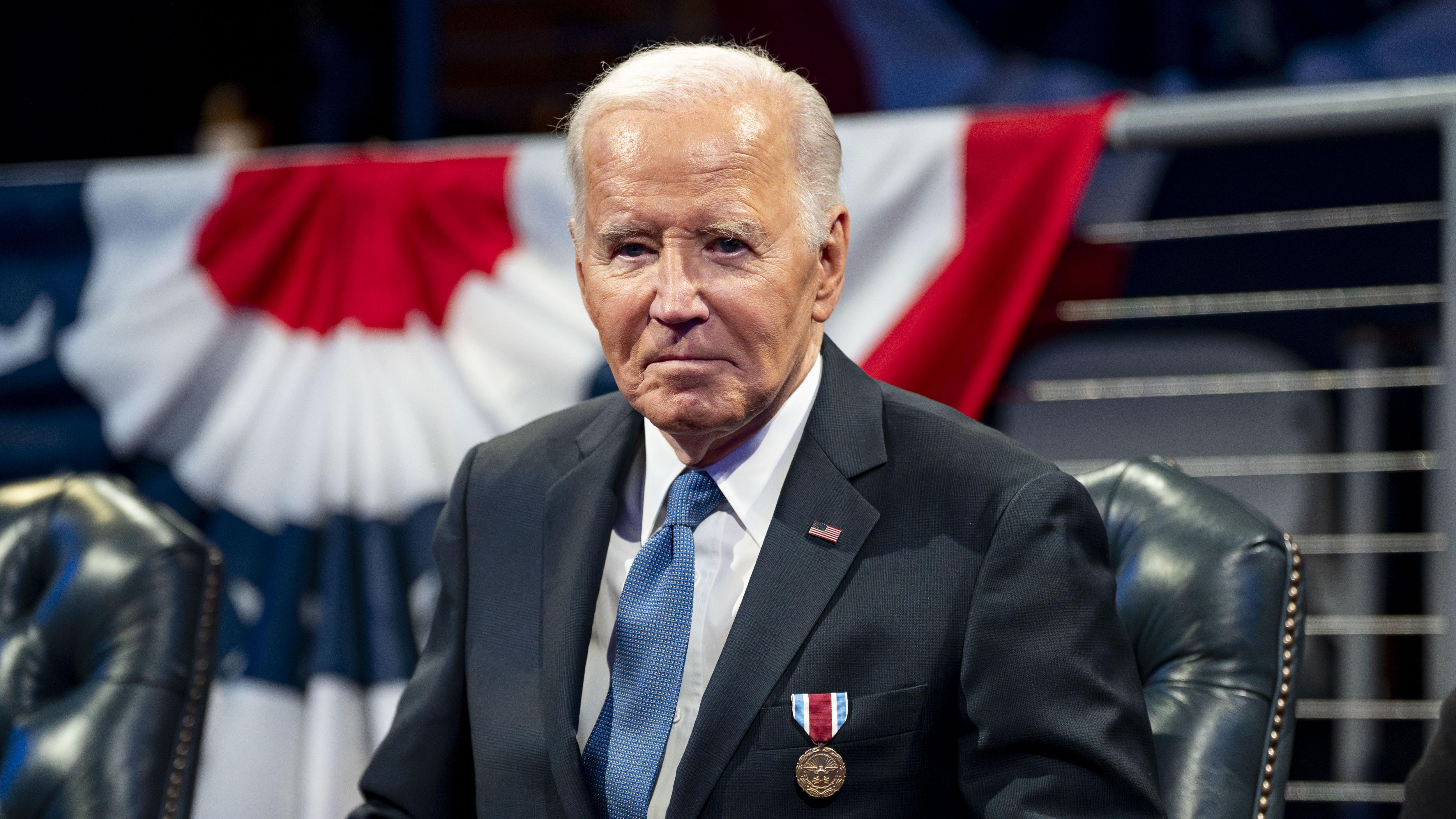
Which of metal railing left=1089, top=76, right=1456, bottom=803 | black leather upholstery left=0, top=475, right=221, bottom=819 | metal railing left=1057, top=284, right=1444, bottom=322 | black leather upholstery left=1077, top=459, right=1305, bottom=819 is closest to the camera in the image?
black leather upholstery left=1077, top=459, right=1305, bottom=819

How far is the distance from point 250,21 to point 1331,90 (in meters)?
3.42

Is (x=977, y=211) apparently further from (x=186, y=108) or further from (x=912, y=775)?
(x=186, y=108)

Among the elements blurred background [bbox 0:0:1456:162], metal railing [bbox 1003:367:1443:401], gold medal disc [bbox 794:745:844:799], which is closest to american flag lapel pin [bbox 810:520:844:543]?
gold medal disc [bbox 794:745:844:799]

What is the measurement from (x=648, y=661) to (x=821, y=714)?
220 millimetres

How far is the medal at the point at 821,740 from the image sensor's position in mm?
1411

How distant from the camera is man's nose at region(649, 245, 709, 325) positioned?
1445 mm

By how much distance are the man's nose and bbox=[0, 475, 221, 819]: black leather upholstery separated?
92 centimetres

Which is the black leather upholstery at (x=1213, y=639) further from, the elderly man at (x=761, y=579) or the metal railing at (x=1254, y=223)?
the metal railing at (x=1254, y=223)

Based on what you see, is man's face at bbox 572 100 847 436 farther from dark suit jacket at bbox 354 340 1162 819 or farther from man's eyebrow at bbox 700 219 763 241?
dark suit jacket at bbox 354 340 1162 819

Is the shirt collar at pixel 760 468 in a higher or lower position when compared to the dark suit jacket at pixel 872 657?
higher

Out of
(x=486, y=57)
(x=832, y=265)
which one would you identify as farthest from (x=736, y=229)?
(x=486, y=57)

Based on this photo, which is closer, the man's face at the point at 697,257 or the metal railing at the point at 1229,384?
the man's face at the point at 697,257

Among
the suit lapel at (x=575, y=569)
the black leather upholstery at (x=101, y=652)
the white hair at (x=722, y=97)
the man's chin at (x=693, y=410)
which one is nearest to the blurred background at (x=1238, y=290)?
the black leather upholstery at (x=101, y=652)

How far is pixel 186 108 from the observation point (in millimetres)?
4402
